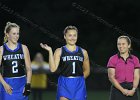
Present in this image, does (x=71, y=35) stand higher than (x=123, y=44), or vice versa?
(x=71, y=35)

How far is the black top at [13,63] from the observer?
26.6ft

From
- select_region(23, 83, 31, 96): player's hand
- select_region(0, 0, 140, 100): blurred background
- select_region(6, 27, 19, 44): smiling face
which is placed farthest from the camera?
select_region(0, 0, 140, 100): blurred background

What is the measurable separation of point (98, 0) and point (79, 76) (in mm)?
14544

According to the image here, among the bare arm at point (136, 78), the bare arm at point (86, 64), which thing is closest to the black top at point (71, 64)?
the bare arm at point (86, 64)

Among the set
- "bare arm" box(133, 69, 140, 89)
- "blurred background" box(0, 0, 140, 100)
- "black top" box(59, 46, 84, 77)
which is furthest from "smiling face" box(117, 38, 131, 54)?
"blurred background" box(0, 0, 140, 100)

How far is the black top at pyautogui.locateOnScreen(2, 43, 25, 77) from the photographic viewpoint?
810 centimetres

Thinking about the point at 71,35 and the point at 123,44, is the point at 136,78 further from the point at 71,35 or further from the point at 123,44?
the point at 71,35

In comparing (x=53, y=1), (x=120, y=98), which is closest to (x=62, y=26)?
(x=53, y=1)

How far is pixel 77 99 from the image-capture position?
26.6 feet

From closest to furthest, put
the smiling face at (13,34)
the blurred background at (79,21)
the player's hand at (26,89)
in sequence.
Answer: the player's hand at (26,89), the smiling face at (13,34), the blurred background at (79,21)

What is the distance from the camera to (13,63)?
809cm

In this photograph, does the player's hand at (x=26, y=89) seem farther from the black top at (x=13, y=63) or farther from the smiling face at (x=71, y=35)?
the smiling face at (x=71, y=35)

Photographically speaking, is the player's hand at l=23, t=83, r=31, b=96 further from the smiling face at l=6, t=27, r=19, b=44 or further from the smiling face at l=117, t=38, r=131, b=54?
the smiling face at l=117, t=38, r=131, b=54

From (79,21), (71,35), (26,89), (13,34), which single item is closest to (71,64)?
(71,35)
